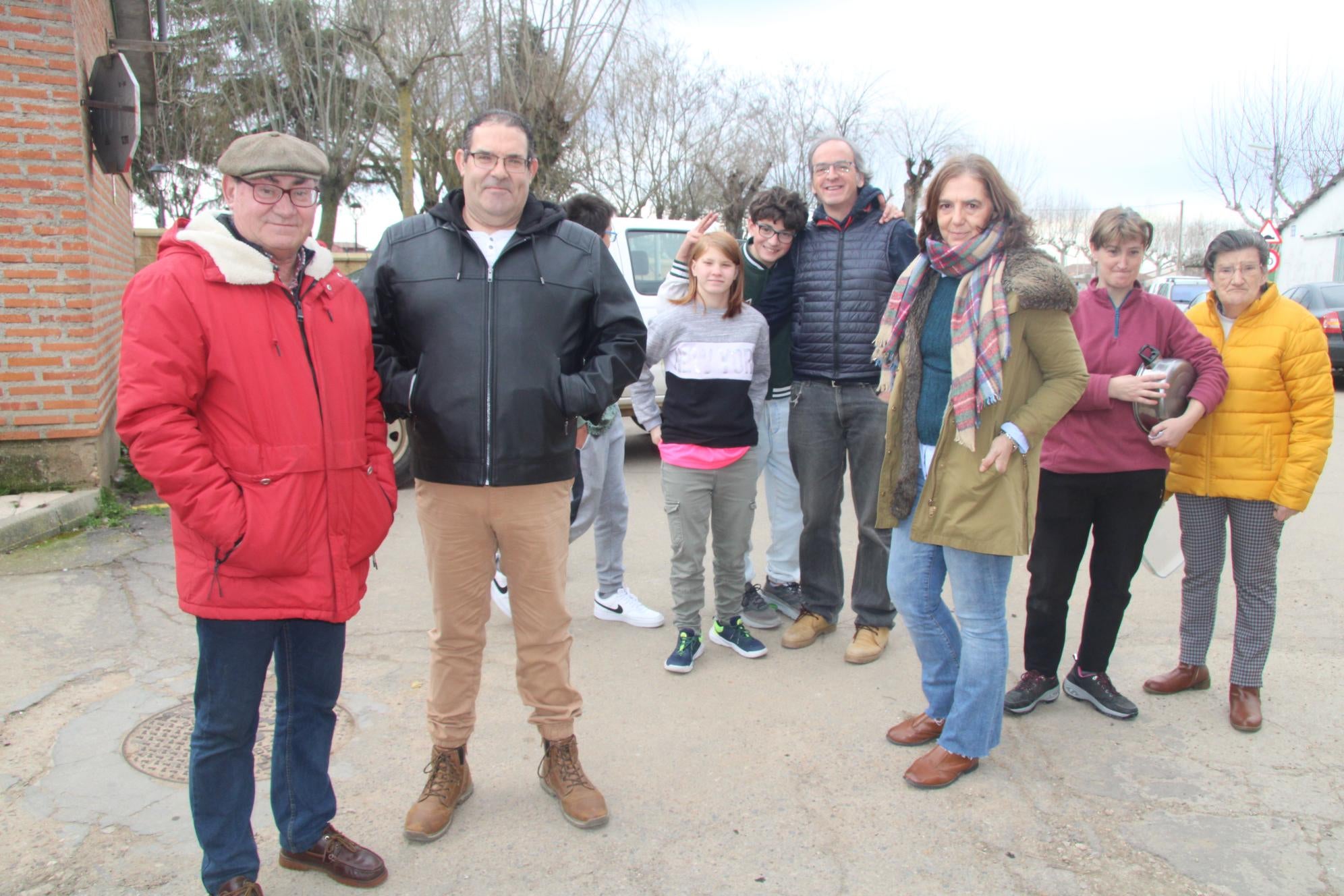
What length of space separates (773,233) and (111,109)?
475cm

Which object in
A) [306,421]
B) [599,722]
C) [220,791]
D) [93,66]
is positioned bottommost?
[599,722]

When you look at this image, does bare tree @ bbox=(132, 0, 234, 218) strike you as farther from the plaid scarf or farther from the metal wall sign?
the plaid scarf

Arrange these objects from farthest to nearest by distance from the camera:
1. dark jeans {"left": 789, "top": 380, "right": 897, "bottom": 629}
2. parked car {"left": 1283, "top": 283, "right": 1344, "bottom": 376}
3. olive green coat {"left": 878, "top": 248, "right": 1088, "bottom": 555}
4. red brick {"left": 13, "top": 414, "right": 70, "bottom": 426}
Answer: parked car {"left": 1283, "top": 283, "right": 1344, "bottom": 376}
red brick {"left": 13, "top": 414, "right": 70, "bottom": 426}
dark jeans {"left": 789, "top": 380, "right": 897, "bottom": 629}
olive green coat {"left": 878, "top": 248, "right": 1088, "bottom": 555}

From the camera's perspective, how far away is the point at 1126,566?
3535mm

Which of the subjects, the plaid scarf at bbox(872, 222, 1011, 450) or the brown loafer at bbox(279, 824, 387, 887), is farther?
the plaid scarf at bbox(872, 222, 1011, 450)

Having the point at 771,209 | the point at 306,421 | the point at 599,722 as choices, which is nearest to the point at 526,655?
the point at 599,722

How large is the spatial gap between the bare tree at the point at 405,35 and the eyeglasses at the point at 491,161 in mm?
13421

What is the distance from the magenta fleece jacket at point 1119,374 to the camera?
3.42 metres

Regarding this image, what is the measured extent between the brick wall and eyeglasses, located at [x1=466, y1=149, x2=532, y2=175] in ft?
14.1

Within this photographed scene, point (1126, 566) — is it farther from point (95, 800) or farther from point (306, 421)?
point (95, 800)

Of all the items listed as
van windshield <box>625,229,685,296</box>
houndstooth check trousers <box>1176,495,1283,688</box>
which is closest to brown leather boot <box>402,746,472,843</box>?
houndstooth check trousers <box>1176,495,1283,688</box>

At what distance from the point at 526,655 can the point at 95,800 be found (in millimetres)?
1400

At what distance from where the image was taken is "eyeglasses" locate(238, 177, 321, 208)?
2.35 m

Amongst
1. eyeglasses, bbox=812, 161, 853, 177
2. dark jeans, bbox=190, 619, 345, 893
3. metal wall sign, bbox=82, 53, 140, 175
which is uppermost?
metal wall sign, bbox=82, 53, 140, 175
